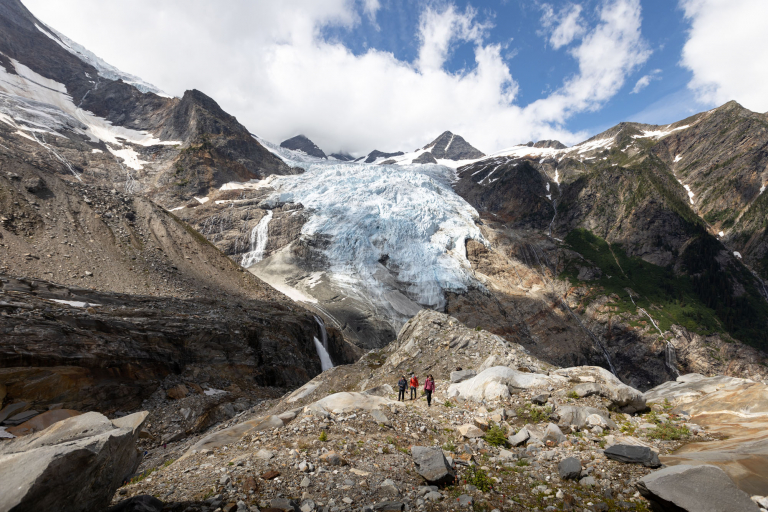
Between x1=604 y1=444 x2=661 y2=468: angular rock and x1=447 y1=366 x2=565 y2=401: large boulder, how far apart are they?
13.5 feet

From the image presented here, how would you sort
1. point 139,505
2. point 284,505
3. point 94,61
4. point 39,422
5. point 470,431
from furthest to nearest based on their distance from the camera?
point 94,61
point 39,422
point 470,431
point 284,505
point 139,505

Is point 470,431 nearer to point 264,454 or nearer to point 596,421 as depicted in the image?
point 596,421

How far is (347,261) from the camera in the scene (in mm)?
72688

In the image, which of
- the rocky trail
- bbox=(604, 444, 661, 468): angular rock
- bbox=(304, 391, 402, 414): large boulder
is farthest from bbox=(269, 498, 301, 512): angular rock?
bbox=(604, 444, 661, 468): angular rock

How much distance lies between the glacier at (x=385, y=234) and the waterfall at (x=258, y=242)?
721cm

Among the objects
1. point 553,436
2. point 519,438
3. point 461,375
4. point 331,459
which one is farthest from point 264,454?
point 461,375

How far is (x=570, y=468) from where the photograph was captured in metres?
7.07

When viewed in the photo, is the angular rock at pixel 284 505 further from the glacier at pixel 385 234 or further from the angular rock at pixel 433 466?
the glacier at pixel 385 234

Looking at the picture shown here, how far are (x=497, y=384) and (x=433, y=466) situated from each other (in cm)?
593

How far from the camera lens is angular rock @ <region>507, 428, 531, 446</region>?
8.82 m

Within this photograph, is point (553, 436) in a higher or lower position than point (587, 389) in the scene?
lower

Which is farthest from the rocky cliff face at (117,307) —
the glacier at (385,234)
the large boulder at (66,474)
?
the glacier at (385,234)

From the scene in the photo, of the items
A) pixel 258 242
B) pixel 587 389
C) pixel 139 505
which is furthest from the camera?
pixel 258 242

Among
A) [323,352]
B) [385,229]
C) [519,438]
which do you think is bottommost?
[323,352]
